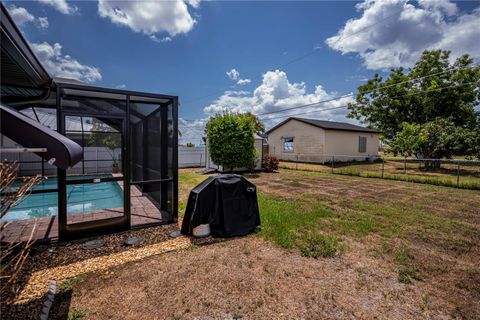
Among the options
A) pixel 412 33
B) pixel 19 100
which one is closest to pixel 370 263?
pixel 19 100

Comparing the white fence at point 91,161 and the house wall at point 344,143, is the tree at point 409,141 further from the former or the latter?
the white fence at point 91,161

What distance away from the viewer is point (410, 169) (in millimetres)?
13609

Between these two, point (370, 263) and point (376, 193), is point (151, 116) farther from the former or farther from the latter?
point (376, 193)

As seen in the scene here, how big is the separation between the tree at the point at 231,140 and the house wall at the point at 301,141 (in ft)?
18.3

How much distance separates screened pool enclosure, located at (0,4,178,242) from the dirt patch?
4.42ft

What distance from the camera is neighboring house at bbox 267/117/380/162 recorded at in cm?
1655

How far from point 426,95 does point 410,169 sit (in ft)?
32.4

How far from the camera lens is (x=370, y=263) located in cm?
314

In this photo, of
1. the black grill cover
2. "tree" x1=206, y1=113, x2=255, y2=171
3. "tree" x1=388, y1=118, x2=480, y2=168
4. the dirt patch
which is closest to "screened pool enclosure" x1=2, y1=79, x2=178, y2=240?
the black grill cover

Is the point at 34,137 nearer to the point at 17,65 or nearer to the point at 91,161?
the point at 17,65

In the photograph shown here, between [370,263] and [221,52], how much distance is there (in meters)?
13.9

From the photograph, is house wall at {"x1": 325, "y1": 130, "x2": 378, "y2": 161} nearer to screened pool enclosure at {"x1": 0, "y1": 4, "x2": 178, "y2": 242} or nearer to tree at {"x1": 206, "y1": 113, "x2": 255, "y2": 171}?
tree at {"x1": 206, "y1": 113, "x2": 255, "y2": 171}

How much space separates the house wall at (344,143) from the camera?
54.3ft

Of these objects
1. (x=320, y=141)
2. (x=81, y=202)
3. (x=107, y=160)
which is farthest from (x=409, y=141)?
(x=81, y=202)
